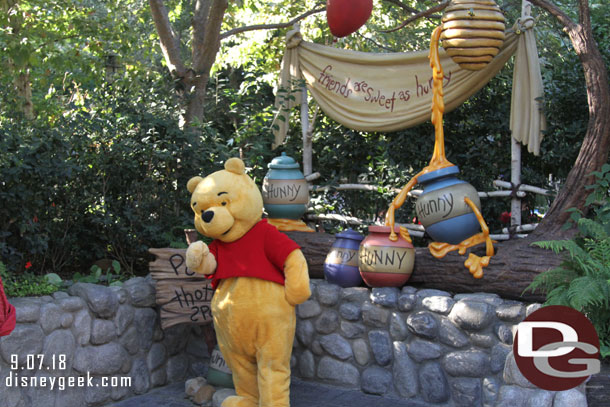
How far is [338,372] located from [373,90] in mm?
2648

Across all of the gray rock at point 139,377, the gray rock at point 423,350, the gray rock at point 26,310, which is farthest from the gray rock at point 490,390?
the gray rock at point 26,310

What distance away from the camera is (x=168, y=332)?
532 cm

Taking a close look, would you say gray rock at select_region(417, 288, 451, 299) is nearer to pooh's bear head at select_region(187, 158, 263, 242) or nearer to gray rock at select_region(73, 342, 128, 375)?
pooh's bear head at select_region(187, 158, 263, 242)

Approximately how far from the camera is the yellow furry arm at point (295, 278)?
4129mm

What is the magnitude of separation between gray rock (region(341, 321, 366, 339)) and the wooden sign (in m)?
1.03

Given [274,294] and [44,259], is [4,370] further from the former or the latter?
[274,294]

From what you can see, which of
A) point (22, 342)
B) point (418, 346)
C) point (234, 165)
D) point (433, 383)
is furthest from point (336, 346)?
point (22, 342)

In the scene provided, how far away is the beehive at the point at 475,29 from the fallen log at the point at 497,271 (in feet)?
4.77

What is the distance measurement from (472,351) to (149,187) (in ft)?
10.3

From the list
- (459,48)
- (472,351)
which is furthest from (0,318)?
(459,48)

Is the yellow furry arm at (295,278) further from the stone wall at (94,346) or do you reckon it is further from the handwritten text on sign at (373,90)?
the handwritten text on sign at (373,90)

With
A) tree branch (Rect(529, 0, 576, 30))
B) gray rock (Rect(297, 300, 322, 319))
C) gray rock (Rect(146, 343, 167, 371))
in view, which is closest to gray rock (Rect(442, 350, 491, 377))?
gray rock (Rect(297, 300, 322, 319))

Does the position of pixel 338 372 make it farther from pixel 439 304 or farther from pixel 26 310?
pixel 26 310

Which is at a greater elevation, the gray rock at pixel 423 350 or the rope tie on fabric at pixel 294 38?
the rope tie on fabric at pixel 294 38
